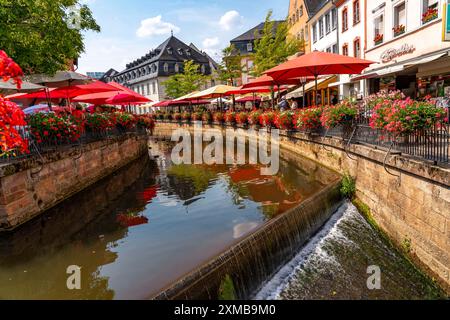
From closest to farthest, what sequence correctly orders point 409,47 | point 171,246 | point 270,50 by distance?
point 171,246
point 409,47
point 270,50

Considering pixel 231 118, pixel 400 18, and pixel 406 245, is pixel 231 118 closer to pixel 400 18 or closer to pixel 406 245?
pixel 400 18

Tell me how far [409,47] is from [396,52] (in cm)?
115

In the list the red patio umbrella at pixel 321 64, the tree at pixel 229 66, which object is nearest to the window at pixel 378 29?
the red patio umbrella at pixel 321 64

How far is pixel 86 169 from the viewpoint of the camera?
36.7 feet

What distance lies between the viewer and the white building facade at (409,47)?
1396cm

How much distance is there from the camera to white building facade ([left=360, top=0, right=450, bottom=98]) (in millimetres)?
13961

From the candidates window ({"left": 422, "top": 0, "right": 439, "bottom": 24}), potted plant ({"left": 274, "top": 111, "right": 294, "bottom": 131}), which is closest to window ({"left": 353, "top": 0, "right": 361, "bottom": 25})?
window ({"left": 422, "top": 0, "right": 439, "bottom": 24})

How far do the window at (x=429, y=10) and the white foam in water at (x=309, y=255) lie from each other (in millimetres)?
10513

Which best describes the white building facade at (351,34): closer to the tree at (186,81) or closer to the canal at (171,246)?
the canal at (171,246)

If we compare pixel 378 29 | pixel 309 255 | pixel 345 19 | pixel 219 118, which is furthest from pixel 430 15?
pixel 219 118

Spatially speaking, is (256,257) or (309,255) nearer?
(256,257)

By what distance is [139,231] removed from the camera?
24.3 feet

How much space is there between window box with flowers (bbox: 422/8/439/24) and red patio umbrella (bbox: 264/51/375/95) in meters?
5.27

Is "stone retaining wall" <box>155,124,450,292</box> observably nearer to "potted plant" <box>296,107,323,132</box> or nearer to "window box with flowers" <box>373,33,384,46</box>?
"potted plant" <box>296,107,323,132</box>
